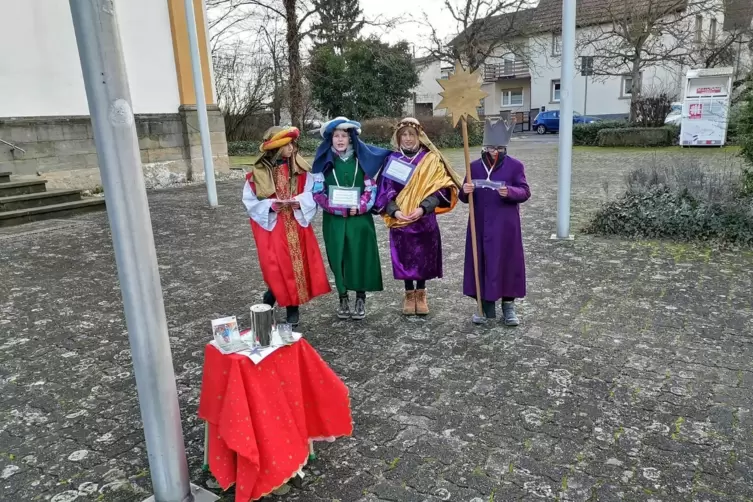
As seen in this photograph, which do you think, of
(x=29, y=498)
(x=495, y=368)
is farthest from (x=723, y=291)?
(x=29, y=498)

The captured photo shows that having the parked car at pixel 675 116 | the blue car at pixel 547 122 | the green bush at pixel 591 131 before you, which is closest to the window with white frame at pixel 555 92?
the blue car at pixel 547 122

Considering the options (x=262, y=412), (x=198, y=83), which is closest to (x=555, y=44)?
(x=198, y=83)

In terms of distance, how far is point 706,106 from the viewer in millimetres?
17188

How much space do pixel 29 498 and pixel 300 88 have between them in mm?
22729

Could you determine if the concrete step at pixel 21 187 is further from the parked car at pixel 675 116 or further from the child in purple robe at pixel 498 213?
the parked car at pixel 675 116

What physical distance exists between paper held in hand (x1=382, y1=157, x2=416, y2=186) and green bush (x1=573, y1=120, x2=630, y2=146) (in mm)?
18142

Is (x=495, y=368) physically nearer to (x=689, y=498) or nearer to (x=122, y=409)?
(x=689, y=498)

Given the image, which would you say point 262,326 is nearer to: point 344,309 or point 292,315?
point 292,315

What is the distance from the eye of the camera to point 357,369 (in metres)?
4.05

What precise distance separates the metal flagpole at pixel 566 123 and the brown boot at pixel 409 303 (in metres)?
3.30

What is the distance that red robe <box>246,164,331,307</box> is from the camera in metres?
4.57

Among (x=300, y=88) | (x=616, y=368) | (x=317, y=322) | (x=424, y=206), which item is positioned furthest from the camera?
(x=300, y=88)

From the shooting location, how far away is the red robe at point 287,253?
15.0 ft

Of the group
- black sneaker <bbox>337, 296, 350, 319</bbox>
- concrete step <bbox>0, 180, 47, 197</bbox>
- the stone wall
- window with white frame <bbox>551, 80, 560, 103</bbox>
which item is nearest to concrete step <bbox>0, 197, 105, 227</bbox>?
concrete step <bbox>0, 180, 47, 197</bbox>
